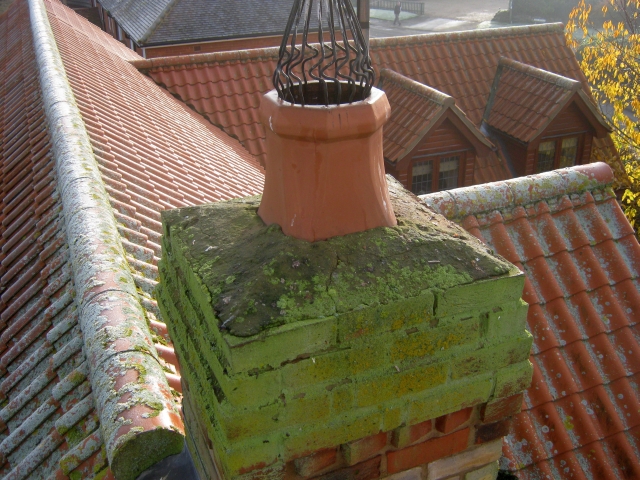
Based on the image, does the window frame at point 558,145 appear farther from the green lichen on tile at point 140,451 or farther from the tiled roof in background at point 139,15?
the tiled roof in background at point 139,15

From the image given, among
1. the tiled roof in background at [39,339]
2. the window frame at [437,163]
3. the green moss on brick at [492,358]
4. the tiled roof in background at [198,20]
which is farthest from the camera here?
the tiled roof in background at [198,20]

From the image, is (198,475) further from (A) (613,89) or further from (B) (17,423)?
(A) (613,89)

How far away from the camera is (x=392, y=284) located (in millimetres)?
1479

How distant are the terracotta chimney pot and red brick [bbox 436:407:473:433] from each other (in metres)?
0.57

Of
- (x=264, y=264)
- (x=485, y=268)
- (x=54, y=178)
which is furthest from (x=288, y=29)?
(x=54, y=178)

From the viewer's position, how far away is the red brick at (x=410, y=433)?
5.23 ft

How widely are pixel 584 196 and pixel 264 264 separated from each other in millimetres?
3554

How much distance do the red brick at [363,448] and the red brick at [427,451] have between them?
0.06m

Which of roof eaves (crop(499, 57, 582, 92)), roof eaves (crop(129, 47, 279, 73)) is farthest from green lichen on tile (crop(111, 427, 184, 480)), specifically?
roof eaves (crop(499, 57, 582, 92))

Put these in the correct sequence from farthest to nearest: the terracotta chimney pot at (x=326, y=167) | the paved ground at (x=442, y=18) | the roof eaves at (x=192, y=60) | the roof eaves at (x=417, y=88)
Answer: the paved ground at (x=442, y=18) → the roof eaves at (x=192, y=60) → the roof eaves at (x=417, y=88) → the terracotta chimney pot at (x=326, y=167)

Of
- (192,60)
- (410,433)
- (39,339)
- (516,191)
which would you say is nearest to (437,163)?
(192,60)

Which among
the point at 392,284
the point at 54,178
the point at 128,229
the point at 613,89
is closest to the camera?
the point at 392,284

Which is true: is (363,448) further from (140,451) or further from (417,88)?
(417,88)

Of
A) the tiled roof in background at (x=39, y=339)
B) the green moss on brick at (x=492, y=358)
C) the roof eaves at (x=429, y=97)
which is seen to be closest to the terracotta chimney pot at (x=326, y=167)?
the green moss on brick at (x=492, y=358)
